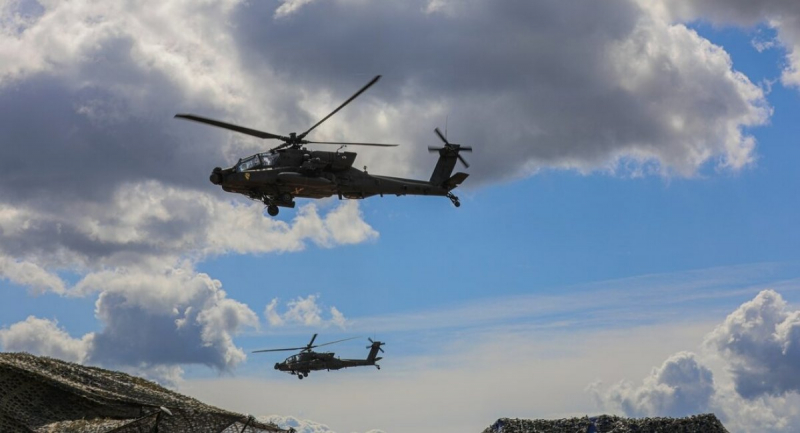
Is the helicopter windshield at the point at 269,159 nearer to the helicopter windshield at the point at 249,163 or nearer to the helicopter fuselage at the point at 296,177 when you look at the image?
the helicopter fuselage at the point at 296,177

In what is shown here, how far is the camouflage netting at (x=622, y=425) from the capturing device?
105ft

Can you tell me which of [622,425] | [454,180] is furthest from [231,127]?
[622,425]

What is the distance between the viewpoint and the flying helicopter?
194 feet

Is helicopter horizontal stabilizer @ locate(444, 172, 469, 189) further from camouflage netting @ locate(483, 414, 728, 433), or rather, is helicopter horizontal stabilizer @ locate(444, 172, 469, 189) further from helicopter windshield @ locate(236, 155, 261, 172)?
camouflage netting @ locate(483, 414, 728, 433)

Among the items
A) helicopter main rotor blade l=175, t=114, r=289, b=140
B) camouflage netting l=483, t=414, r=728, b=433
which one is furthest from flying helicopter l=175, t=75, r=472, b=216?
camouflage netting l=483, t=414, r=728, b=433

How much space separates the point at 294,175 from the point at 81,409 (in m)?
40.6

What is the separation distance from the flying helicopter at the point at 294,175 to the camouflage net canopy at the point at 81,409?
117 feet

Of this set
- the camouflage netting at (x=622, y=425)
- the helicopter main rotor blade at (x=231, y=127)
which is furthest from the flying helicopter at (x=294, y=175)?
the camouflage netting at (x=622, y=425)

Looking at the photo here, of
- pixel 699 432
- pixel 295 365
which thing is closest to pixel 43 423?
pixel 699 432

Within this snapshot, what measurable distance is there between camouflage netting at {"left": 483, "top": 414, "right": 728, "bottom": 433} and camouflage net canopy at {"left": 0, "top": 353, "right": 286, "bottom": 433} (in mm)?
13966

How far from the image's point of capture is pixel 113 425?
19.3 metres

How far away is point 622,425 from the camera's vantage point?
32125 millimetres

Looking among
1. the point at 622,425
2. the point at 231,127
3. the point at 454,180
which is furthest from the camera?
the point at 454,180

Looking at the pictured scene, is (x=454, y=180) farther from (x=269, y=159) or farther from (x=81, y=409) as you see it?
(x=81, y=409)
